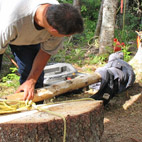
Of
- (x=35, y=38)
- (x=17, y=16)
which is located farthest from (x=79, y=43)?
(x=17, y=16)

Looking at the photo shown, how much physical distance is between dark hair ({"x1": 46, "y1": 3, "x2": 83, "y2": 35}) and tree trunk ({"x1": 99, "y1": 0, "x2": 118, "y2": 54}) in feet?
11.1

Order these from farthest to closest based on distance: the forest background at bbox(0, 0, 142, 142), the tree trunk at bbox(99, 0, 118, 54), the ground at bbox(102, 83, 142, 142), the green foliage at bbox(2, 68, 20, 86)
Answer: the tree trunk at bbox(99, 0, 118, 54), the green foliage at bbox(2, 68, 20, 86), the forest background at bbox(0, 0, 142, 142), the ground at bbox(102, 83, 142, 142)

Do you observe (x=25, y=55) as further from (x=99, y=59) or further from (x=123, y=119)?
(x=99, y=59)

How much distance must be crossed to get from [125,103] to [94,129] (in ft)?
5.45

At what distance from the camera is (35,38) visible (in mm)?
2320

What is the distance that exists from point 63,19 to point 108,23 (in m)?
3.52

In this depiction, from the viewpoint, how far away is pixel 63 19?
1.74 metres

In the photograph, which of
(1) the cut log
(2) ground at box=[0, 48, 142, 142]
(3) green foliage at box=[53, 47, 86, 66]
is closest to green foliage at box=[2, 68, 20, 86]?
(2) ground at box=[0, 48, 142, 142]

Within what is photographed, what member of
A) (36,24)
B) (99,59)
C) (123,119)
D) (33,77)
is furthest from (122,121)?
(99,59)

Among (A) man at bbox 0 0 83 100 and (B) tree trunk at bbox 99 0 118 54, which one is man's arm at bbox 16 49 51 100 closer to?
(A) man at bbox 0 0 83 100

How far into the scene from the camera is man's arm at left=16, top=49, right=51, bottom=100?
2.13 metres

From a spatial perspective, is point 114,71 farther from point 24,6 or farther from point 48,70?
point 24,6

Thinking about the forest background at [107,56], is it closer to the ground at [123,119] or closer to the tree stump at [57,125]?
the ground at [123,119]

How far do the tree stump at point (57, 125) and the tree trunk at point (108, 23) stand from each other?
330 cm
